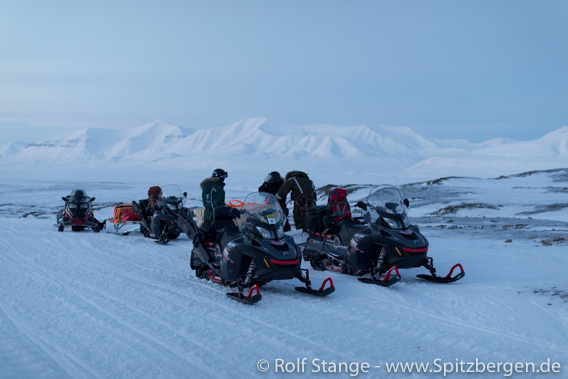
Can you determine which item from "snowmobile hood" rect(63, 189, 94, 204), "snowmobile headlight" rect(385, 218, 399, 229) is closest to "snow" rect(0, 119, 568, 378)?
"snowmobile headlight" rect(385, 218, 399, 229)

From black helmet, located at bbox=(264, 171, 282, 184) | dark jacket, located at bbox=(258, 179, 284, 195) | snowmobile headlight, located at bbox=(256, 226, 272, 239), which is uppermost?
black helmet, located at bbox=(264, 171, 282, 184)

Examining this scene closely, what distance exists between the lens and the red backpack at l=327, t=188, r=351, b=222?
944 cm

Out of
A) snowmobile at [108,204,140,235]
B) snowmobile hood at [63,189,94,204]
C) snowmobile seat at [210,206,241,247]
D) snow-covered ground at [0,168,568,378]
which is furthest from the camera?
snowmobile hood at [63,189,94,204]

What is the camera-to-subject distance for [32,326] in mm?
5801

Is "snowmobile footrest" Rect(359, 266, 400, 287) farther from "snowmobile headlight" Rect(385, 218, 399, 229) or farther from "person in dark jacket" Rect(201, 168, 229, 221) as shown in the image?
"person in dark jacket" Rect(201, 168, 229, 221)

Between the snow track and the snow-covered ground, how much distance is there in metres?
0.02

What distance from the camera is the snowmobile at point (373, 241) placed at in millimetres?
8133

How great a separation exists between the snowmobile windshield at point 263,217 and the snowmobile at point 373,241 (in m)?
1.64

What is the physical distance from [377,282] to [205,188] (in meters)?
3.31

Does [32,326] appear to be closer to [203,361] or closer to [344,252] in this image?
[203,361]

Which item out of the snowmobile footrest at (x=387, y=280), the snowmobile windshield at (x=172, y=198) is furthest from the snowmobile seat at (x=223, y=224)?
the snowmobile windshield at (x=172, y=198)

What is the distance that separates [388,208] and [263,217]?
2105mm

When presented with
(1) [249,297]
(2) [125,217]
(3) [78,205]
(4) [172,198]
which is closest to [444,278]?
(1) [249,297]

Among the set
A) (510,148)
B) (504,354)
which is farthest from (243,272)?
(510,148)
